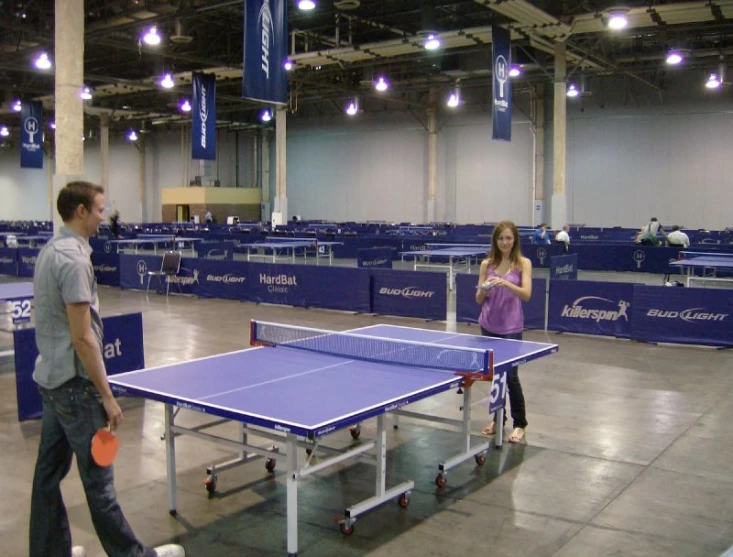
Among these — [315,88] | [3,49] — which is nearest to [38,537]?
[3,49]

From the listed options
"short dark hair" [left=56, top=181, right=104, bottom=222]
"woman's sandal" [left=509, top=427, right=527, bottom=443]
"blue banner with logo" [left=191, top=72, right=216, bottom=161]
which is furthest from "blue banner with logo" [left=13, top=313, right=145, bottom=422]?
"blue banner with logo" [left=191, top=72, right=216, bottom=161]

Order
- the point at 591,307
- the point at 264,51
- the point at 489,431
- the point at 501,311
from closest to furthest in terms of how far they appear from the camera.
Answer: the point at 501,311 < the point at 489,431 < the point at 591,307 < the point at 264,51

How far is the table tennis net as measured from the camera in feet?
18.2

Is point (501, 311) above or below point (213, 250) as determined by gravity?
below

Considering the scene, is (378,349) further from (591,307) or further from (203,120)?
(203,120)

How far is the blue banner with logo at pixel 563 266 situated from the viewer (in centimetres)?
1723

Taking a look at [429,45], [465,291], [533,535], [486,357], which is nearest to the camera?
[533,535]

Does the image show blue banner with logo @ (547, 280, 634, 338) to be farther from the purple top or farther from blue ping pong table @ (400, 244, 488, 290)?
the purple top

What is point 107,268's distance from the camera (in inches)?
829

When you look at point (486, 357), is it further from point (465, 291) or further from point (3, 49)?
point (3, 49)

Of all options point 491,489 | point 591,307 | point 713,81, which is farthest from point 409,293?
point 713,81

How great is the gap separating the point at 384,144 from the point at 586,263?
18578mm

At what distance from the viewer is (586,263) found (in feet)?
80.9

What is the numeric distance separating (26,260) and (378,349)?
777 inches
